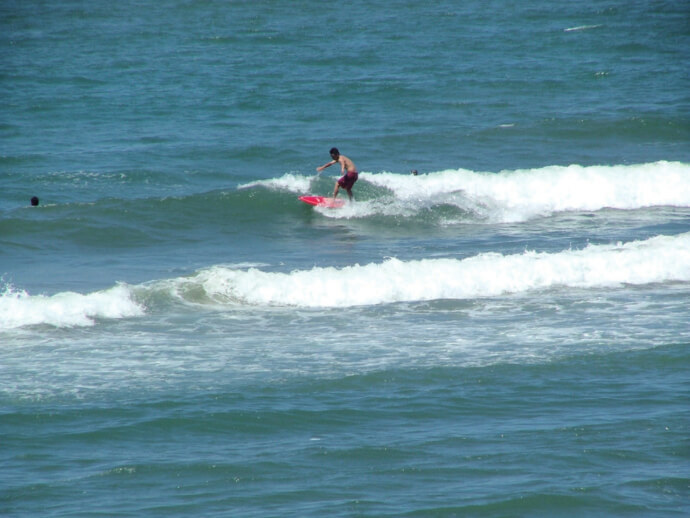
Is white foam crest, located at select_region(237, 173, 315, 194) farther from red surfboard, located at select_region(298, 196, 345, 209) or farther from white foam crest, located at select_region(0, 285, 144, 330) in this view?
white foam crest, located at select_region(0, 285, 144, 330)

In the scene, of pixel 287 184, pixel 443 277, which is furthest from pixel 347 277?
pixel 287 184

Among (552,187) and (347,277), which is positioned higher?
(552,187)

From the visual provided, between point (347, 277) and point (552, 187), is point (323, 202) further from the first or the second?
point (347, 277)

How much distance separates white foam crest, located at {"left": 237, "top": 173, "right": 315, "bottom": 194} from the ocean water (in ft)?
0.25

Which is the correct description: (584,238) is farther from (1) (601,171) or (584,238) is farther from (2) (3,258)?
(2) (3,258)

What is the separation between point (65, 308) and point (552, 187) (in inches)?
471

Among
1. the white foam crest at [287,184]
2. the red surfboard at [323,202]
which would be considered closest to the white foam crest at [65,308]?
the red surfboard at [323,202]

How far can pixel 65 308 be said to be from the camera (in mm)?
12031

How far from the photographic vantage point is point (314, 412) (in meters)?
8.54

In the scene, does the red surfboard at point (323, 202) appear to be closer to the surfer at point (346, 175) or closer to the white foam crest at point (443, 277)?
the surfer at point (346, 175)

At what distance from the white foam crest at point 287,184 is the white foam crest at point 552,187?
4.29 feet

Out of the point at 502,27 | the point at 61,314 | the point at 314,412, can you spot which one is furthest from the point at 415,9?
the point at 314,412

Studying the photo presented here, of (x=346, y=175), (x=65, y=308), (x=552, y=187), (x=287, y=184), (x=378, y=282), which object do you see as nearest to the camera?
(x=65, y=308)

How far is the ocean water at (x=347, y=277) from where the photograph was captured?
7.36m
